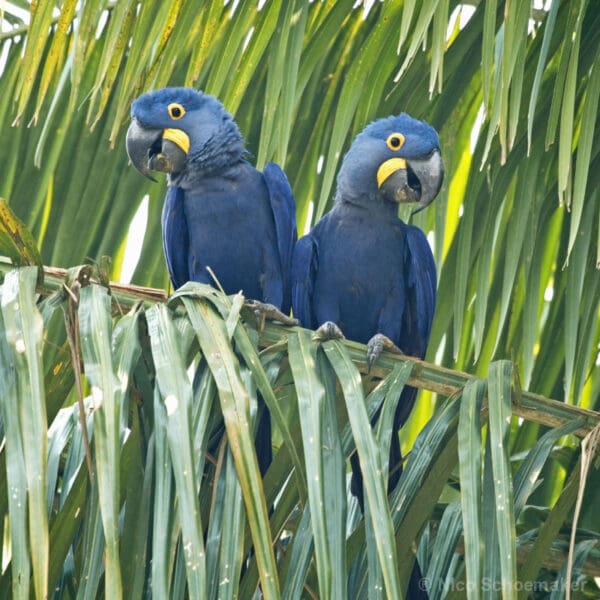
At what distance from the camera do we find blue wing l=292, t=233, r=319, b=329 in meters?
3.60

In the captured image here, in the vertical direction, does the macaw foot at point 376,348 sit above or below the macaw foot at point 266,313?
below

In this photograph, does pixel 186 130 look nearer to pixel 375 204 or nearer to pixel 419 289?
pixel 375 204

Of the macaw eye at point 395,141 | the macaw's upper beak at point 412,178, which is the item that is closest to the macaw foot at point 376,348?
the macaw's upper beak at point 412,178

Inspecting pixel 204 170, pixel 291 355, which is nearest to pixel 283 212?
pixel 204 170

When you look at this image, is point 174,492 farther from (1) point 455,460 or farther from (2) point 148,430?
(1) point 455,460

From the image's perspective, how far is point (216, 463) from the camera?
191 centimetres

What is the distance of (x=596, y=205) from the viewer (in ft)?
8.79

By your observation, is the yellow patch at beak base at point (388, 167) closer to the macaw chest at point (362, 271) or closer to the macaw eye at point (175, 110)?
the macaw chest at point (362, 271)

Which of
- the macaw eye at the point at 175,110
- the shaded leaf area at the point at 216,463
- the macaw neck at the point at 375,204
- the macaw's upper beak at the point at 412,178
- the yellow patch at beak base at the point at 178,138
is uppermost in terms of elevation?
the macaw eye at the point at 175,110

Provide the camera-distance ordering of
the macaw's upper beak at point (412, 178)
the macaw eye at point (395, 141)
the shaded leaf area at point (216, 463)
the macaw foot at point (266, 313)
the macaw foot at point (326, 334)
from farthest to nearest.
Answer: the macaw eye at point (395, 141) → the macaw's upper beak at point (412, 178) → the macaw foot at point (266, 313) → the macaw foot at point (326, 334) → the shaded leaf area at point (216, 463)

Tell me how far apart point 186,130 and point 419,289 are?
912mm

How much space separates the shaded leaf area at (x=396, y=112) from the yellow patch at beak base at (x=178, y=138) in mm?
167

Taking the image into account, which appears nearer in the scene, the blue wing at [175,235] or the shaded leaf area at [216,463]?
the shaded leaf area at [216,463]

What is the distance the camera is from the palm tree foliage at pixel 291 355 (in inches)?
66.5
